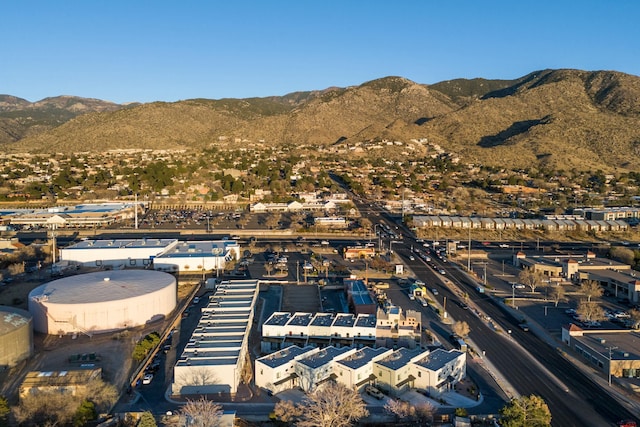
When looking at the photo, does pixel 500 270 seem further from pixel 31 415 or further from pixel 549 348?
pixel 31 415

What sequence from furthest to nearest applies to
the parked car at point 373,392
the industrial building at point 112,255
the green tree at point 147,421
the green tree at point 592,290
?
the industrial building at point 112,255 < the green tree at point 592,290 < the parked car at point 373,392 < the green tree at point 147,421

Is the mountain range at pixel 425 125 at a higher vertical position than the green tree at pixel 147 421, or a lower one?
higher

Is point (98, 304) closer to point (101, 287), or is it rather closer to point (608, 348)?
point (101, 287)

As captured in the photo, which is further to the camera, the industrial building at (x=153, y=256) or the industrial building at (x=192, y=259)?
the industrial building at (x=153, y=256)

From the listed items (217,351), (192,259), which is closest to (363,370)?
(217,351)

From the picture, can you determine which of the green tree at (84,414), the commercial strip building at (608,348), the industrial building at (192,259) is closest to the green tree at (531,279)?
the commercial strip building at (608,348)

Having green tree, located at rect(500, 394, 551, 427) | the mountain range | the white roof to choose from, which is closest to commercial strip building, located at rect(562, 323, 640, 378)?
green tree, located at rect(500, 394, 551, 427)

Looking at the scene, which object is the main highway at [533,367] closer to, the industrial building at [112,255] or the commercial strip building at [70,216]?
the industrial building at [112,255]
